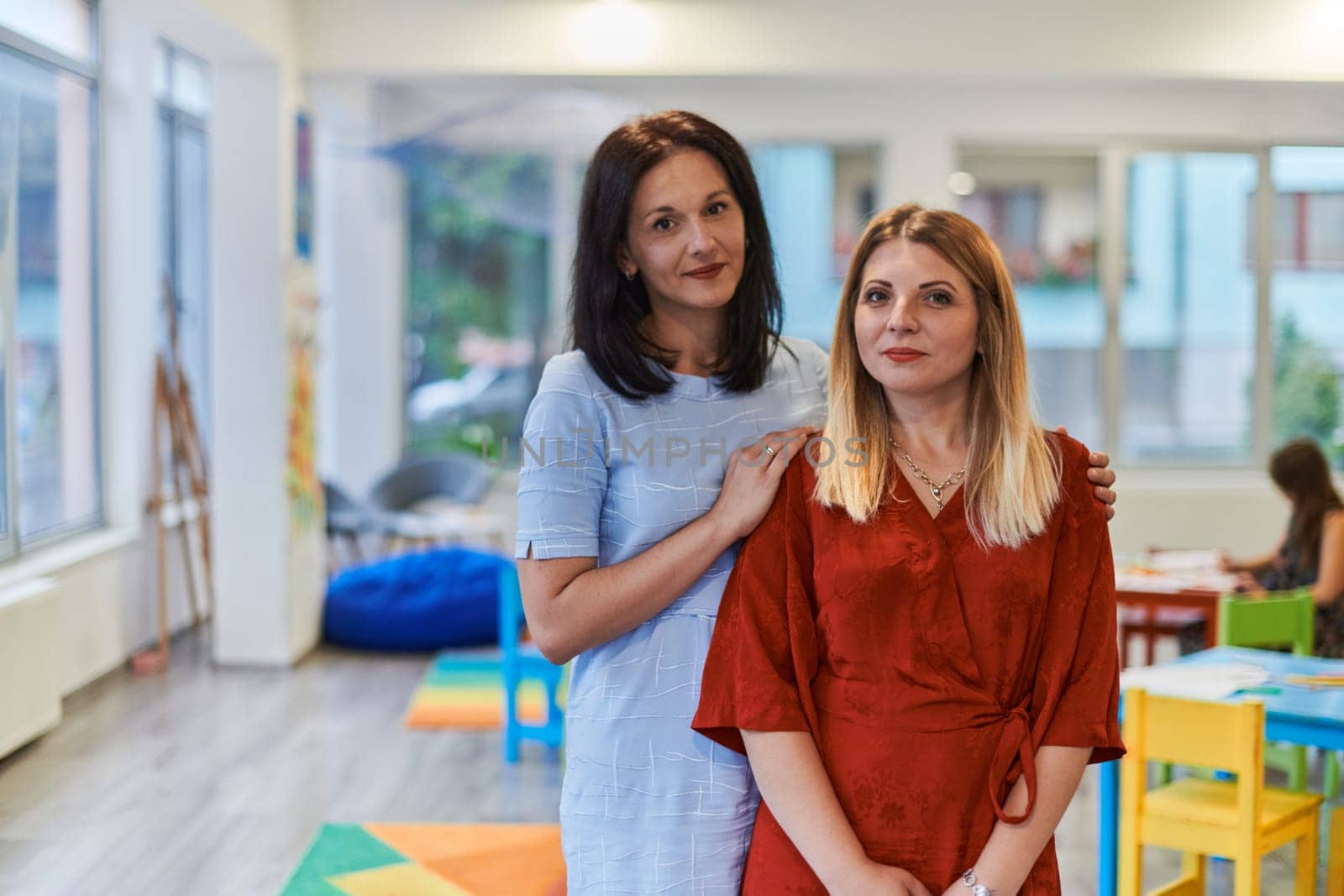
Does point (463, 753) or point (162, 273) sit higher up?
point (162, 273)

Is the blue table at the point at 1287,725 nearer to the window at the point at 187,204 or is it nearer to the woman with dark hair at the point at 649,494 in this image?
the woman with dark hair at the point at 649,494

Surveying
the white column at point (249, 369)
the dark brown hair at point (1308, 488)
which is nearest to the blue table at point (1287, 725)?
the dark brown hair at point (1308, 488)

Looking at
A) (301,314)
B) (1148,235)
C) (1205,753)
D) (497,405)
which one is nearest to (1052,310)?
(1148,235)

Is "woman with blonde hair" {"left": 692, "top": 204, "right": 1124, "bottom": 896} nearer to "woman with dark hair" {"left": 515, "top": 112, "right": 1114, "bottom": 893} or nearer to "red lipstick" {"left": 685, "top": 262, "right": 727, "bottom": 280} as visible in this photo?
"woman with dark hair" {"left": 515, "top": 112, "right": 1114, "bottom": 893}

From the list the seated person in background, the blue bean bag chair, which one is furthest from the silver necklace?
the blue bean bag chair

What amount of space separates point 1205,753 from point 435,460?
5.38 metres

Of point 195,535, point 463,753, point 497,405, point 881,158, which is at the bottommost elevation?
point 463,753

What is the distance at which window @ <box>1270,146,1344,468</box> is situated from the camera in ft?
25.1

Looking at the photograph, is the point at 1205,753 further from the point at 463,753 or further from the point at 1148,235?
the point at 1148,235

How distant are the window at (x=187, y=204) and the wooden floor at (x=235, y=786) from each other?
5.84 ft

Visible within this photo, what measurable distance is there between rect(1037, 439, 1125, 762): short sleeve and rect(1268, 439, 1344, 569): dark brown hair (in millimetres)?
3522

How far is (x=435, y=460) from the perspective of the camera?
301 inches

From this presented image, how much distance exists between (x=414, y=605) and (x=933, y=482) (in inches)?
200

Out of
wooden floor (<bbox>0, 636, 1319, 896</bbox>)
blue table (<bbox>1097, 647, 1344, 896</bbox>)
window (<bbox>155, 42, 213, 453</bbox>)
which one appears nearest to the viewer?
blue table (<bbox>1097, 647, 1344, 896</bbox>)
